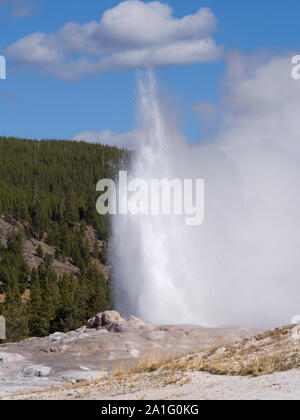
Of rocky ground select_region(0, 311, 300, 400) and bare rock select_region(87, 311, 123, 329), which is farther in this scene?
bare rock select_region(87, 311, 123, 329)

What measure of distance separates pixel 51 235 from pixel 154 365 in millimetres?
94964

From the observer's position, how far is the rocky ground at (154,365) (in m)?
14.3

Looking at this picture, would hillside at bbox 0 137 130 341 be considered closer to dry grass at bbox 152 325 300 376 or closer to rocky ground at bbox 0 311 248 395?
rocky ground at bbox 0 311 248 395

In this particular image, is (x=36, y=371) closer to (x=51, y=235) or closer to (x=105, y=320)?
(x=105, y=320)

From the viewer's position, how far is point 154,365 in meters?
17.5

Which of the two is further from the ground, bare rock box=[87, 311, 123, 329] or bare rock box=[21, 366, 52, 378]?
bare rock box=[87, 311, 123, 329]

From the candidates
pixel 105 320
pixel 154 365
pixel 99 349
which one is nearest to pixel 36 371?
pixel 99 349

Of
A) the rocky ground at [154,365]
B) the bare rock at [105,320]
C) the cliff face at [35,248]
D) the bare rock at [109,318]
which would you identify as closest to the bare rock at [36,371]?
the rocky ground at [154,365]

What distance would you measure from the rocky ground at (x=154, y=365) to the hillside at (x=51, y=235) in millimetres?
21607

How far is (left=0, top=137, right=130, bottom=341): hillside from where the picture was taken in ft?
178

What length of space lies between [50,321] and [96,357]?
1148 inches

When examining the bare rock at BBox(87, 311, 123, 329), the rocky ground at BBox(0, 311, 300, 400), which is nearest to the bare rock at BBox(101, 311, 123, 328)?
the bare rock at BBox(87, 311, 123, 329)

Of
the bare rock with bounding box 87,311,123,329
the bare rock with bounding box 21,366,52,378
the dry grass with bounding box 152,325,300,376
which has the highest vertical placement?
the dry grass with bounding box 152,325,300,376

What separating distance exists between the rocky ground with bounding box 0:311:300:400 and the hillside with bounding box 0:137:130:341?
851 inches
